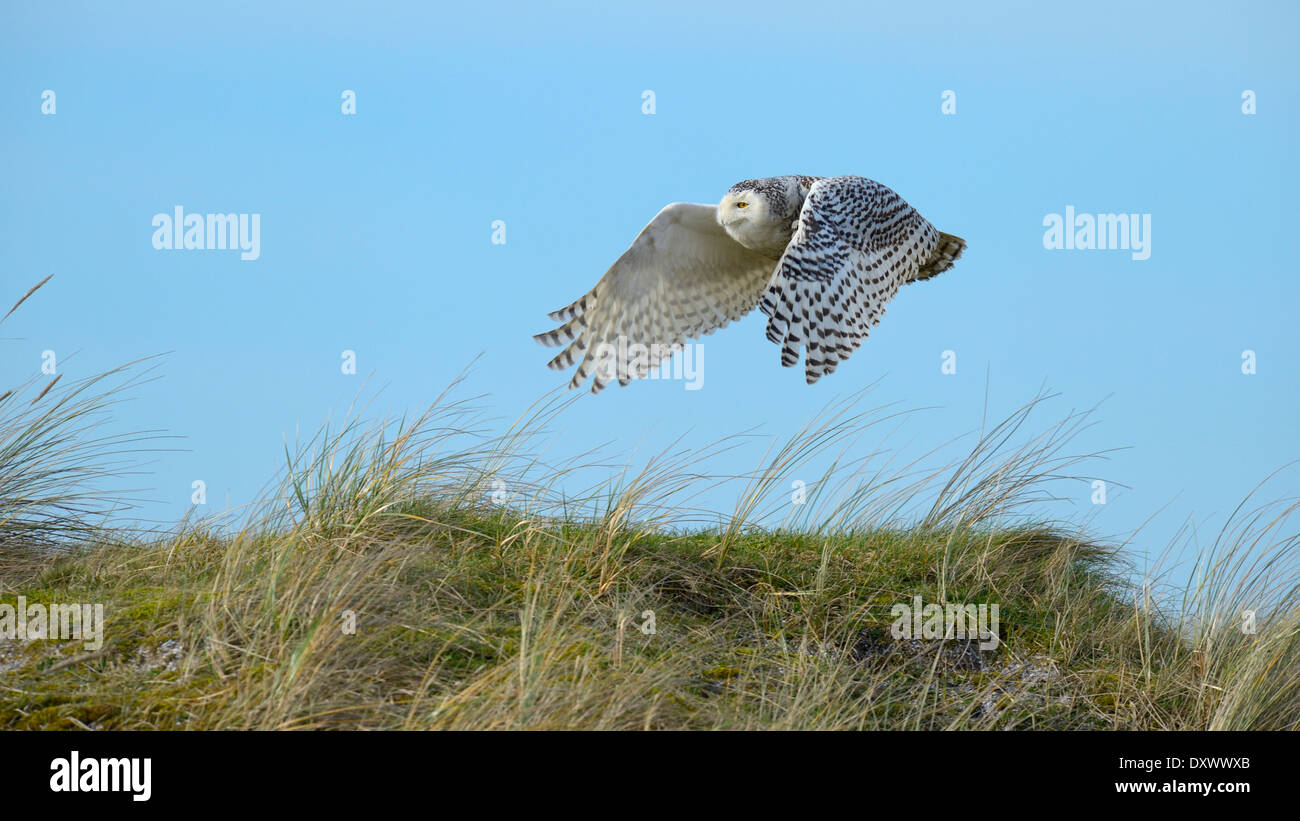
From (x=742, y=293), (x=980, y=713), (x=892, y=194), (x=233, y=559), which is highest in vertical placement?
(x=892, y=194)

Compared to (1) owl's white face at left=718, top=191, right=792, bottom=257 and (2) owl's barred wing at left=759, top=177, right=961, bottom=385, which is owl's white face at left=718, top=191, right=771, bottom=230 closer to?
(1) owl's white face at left=718, top=191, right=792, bottom=257

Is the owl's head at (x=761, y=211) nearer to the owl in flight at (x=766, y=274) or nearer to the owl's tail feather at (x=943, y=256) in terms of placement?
the owl in flight at (x=766, y=274)

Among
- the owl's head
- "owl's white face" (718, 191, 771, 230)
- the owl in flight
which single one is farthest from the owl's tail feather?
"owl's white face" (718, 191, 771, 230)

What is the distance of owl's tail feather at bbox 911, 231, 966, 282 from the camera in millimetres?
7547

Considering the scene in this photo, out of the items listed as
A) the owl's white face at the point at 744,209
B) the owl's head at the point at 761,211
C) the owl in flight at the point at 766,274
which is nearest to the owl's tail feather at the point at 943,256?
the owl in flight at the point at 766,274

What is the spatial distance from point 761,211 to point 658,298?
1.15 m

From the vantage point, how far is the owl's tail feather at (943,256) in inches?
297

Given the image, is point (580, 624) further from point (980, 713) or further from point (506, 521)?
point (980, 713)

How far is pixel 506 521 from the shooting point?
17.3ft

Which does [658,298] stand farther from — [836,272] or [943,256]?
[943,256]

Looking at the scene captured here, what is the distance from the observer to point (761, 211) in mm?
7070

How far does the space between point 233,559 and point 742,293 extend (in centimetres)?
459
